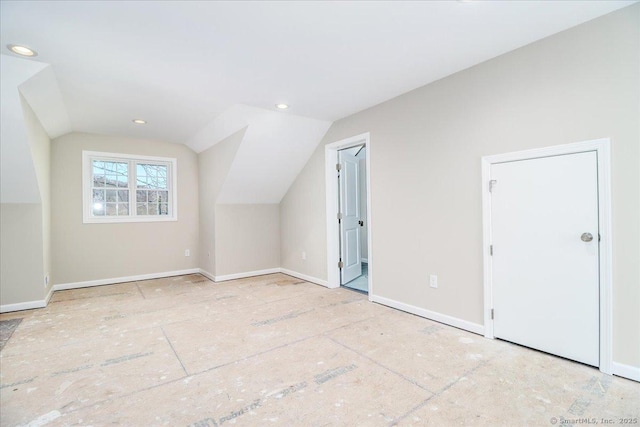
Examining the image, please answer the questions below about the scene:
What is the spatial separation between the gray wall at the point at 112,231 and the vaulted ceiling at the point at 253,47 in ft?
3.38

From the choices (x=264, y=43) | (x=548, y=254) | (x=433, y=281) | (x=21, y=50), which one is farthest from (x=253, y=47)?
(x=548, y=254)

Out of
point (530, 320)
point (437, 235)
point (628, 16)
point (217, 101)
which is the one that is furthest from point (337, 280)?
point (628, 16)

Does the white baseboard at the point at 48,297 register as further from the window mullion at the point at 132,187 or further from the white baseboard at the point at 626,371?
the white baseboard at the point at 626,371

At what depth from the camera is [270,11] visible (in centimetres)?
202

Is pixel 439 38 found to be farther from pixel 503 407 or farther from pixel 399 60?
pixel 503 407

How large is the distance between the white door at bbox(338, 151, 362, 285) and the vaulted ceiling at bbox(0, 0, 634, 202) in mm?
1085

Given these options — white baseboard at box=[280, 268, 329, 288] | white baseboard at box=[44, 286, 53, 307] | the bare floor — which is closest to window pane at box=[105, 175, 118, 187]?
white baseboard at box=[44, 286, 53, 307]

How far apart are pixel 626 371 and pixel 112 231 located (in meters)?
6.29

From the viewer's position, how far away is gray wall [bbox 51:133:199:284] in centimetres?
468

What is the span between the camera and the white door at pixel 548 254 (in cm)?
222

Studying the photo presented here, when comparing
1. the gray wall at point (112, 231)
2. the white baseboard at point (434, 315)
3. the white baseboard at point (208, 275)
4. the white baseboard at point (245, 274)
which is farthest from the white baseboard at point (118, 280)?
the white baseboard at point (434, 315)

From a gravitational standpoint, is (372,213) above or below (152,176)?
below

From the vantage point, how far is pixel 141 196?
5.39 metres

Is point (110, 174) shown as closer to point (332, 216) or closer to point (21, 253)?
point (21, 253)
